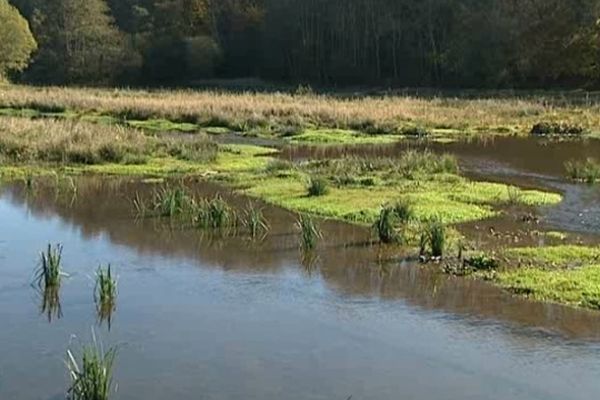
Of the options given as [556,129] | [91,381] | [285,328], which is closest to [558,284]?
[285,328]

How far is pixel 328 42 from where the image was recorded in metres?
74.6

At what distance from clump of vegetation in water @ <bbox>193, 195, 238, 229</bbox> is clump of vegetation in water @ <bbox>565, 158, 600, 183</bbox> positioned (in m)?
10.5

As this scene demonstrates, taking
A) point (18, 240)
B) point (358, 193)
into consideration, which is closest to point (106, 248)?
point (18, 240)

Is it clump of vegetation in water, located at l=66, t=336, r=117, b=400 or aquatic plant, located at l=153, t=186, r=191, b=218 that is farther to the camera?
aquatic plant, located at l=153, t=186, r=191, b=218

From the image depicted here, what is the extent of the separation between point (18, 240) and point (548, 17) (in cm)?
5199

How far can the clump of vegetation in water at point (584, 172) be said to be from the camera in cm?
2400

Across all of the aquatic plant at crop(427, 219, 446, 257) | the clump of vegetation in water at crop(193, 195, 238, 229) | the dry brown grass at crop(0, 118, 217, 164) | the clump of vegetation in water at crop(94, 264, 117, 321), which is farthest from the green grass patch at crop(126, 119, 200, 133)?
the clump of vegetation in water at crop(94, 264, 117, 321)

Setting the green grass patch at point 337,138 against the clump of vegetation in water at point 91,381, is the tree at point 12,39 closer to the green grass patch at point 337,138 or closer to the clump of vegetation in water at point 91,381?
the green grass patch at point 337,138

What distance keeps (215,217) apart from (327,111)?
24159mm

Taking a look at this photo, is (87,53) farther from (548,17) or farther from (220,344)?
(220,344)

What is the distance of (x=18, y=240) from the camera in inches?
645

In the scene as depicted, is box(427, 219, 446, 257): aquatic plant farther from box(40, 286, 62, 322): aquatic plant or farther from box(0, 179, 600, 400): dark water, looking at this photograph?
box(40, 286, 62, 322): aquatic plant

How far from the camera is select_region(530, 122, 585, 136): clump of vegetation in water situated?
124 feet

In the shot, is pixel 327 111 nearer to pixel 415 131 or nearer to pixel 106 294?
pixel 415 131
